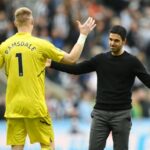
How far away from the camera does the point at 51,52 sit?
33.4ft

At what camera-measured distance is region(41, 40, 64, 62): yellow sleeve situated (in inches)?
400

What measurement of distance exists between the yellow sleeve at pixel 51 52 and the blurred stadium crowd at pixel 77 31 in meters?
6.15

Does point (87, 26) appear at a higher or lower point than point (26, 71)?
higher

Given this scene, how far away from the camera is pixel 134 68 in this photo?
10.5 m

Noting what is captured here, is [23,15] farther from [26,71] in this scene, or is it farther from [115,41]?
[115,41]

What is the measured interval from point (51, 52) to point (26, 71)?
392 mm

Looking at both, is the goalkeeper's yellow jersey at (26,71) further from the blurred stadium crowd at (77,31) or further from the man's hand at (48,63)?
the blurred stadium crowd at (77,31)

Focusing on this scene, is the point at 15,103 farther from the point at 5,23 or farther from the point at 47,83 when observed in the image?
the point at 5,23

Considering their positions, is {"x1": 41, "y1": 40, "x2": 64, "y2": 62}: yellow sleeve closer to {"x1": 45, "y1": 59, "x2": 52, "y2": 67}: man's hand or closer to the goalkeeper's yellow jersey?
the goalkeeper's yellow jersey

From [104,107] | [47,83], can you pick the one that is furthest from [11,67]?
[47,83]

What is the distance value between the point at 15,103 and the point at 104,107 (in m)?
1.17

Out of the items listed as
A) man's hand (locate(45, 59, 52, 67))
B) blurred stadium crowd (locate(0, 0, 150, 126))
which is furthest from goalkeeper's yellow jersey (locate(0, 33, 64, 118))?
blurred stadium crowd (locate(0, 0, 150, 126))

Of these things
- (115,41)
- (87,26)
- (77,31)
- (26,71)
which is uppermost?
(77,31)

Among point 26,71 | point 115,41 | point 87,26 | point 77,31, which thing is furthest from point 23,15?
point 77,31
